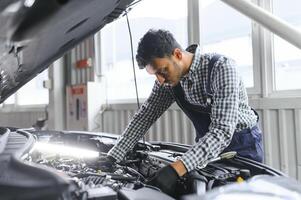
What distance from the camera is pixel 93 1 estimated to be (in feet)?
3.82

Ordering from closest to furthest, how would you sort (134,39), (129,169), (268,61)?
(129,169) → (268,61) → (134,39)

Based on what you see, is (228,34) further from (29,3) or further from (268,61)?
(29,3)

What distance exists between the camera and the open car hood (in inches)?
42.3

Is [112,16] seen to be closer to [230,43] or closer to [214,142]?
[214,142]

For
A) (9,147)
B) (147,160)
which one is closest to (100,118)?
(147,160)

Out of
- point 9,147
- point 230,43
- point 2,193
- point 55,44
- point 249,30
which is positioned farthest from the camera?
point 230,43

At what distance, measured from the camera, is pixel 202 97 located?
5.81 ft

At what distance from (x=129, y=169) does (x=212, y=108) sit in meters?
0.48

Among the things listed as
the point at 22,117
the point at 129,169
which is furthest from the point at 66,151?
the point at 22,117

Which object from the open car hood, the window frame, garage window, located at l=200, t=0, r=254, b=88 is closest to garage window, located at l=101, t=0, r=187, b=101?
garage window, located at l=200, t=0, r=254, b=88

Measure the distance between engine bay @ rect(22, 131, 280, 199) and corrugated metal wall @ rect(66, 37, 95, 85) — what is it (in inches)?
91.2

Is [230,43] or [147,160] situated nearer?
[147,160]

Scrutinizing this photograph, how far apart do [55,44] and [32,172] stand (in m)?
0.66

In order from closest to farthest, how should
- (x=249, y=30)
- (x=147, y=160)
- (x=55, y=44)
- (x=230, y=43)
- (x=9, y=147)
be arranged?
(x=9, y=147) → (x=55, y=44) → (x=147, y=160) → (x=249, y=30) → (x=230, y=43)
